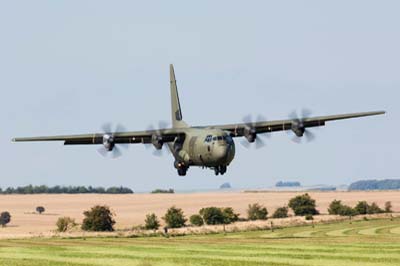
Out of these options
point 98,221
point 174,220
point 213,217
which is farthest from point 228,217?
point 98,221

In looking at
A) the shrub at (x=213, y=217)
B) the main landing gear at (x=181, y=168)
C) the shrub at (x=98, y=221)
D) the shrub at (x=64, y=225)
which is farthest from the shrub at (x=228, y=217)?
the main landing gear at (x=181, y=168)

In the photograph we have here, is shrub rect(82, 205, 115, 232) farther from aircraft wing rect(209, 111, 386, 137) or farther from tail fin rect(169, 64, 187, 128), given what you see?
aircraft wing rect(209, 111, 386, 137)

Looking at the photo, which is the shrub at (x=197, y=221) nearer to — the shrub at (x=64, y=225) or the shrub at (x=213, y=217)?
the shrub at (x=213, y=217)

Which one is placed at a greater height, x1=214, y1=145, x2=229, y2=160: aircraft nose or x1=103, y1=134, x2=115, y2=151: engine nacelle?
x1=103, y1=134, x2=115, y2=151: engine nacelle

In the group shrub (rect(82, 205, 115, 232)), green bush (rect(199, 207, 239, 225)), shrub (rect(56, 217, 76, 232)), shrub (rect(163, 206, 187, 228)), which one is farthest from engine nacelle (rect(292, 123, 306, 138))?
shrub (rect(56, 217, 76, 232))

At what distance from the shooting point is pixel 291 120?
89.8 metres

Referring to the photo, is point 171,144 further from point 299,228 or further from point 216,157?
point 299,228

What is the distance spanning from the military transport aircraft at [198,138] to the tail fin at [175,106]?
5376mm

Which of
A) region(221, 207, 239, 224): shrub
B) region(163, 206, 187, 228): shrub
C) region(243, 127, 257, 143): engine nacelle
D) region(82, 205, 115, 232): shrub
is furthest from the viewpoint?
region(221, 207, 239, 224): shrub

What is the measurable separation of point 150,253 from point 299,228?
266 ft

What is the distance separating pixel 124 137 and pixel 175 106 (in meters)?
13.5

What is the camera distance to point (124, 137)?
9394 centimetres

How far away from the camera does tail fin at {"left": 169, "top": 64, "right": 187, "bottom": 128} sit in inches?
4021

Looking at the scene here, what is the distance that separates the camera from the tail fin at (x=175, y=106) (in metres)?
102
